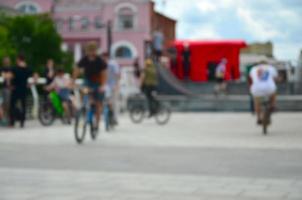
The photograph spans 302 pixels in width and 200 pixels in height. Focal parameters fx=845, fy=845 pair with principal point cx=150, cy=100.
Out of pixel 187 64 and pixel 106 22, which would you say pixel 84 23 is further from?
pixel 187 64

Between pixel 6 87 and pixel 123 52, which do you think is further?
pixel 123 52

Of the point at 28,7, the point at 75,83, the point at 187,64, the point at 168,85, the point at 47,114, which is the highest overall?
the point at 28,7

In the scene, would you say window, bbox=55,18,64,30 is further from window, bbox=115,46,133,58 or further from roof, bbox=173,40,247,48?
roof, bbox=173,40,247,48

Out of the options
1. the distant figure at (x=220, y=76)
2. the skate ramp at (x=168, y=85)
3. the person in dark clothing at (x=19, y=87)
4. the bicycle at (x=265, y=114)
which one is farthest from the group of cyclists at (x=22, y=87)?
the skate ramp at (x=168, y=85)

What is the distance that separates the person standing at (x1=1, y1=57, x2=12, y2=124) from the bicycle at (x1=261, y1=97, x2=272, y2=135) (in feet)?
19.7

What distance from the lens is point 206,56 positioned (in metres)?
48.8

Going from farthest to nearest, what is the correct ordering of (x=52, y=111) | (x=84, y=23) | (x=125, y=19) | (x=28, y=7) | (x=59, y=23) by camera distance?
(x=28, y=7) < (x=59, y=23) < (x=125, y=19) < (x=84, y=23) < (x=52, y=111)

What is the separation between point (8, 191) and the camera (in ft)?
24.5

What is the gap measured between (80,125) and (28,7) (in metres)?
A: 74.1

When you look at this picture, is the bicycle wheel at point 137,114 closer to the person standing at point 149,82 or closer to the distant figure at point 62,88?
the person standing at point 149,82

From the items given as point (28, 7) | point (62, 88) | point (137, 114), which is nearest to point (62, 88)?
point (62, 88)

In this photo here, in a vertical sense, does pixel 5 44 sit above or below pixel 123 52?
above

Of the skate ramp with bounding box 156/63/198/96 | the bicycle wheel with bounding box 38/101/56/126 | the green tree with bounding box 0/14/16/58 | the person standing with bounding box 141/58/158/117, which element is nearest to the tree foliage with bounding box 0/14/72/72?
the green tree with bounding box 0/14/16/58

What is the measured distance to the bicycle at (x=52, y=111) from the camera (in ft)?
67.3
